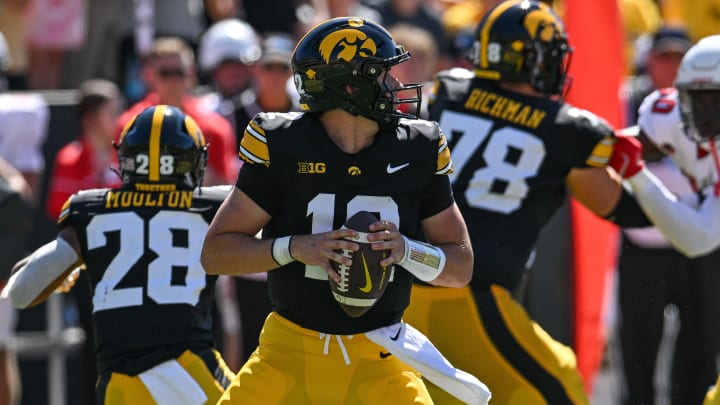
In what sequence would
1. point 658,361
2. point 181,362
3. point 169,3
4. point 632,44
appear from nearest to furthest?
point 181,362
point 658,361
point 169,3
point 632,44

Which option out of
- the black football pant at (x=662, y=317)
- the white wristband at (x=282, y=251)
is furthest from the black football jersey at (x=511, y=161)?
the black football pant at (x=662, y=317)

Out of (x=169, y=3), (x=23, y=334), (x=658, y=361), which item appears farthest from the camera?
(x=169, y=3)

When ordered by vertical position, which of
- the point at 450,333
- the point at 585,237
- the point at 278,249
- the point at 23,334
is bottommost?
the point at 23,334

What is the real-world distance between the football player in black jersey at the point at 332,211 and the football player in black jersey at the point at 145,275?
0.85 m

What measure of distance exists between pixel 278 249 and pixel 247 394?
0.45m

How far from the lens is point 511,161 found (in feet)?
18.5

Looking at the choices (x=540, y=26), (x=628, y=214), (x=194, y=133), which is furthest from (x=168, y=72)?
(x=628, y=214)

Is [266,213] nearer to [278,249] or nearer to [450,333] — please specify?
[278,249]

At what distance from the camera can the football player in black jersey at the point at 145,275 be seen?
5.20 meters

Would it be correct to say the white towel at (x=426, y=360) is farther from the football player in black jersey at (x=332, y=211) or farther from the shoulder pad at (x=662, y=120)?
the shoulder pad at (x=662, y=120)

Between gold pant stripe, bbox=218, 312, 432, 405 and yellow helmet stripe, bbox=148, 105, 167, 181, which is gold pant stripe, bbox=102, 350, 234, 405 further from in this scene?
gold pant stripe, bbox=218, 312, 432, 405

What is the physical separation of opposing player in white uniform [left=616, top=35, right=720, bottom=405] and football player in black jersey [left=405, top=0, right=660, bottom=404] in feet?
0.33

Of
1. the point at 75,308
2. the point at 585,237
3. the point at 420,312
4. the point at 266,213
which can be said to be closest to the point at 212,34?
the point at 75,308

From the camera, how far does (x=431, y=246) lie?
438 centimetres
